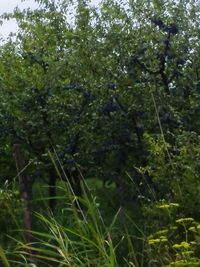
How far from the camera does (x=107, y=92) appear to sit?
8516 mm

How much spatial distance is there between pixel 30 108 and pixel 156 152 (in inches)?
116

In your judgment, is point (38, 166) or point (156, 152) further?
point (38, 166)

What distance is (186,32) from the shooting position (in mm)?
8711

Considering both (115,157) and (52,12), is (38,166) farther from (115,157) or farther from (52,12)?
(52,12)

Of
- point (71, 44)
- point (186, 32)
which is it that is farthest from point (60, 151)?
point (186, 32)

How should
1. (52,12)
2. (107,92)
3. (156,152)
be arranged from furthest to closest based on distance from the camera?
Result: (52,12) < (107,92) < (156,152)

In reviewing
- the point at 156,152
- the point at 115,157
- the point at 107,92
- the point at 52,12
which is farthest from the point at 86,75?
the point at 156,152

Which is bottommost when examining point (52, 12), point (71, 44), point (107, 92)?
point (107, 92)

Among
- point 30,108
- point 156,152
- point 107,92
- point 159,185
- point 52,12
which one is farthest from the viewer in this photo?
point 52,12

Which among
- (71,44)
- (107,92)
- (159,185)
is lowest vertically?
(159,185)

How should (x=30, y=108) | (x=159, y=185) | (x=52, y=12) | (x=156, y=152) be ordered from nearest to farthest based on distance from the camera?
(x=156, y=152) → (x=159, y=185) → (x=30, y=108) → (x=52, y=12)

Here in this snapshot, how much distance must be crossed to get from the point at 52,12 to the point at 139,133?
2.42 metres

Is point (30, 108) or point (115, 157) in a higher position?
point (30, 108)

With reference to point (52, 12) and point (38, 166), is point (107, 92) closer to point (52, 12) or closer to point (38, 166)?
point (38, 166)
